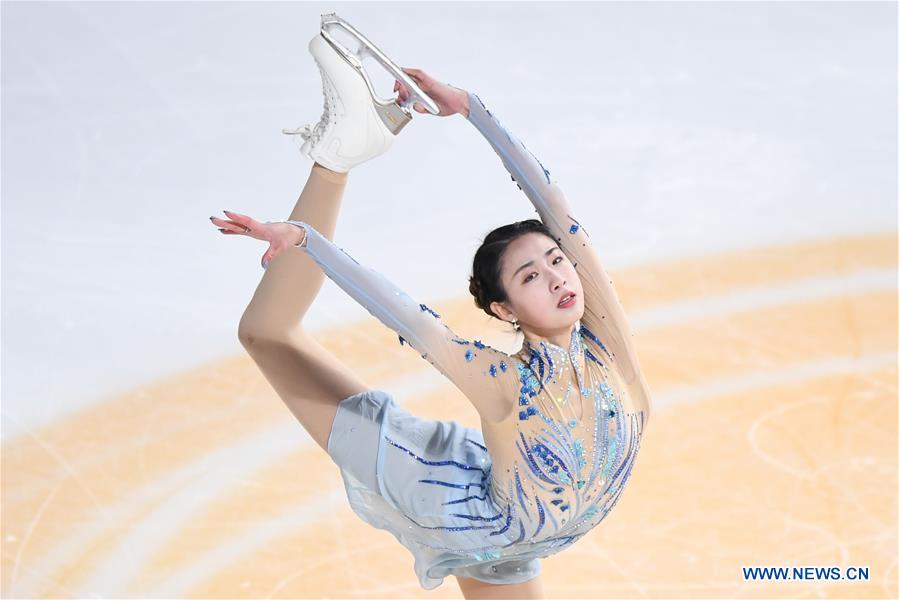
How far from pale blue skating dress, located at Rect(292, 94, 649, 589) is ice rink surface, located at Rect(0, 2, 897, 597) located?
86 centimetres

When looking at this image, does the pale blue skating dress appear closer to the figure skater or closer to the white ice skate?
the figure skater

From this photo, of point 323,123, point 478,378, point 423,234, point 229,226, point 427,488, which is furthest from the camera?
point 423,234

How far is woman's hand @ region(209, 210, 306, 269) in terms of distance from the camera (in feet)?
9.06

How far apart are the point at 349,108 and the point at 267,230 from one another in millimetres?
576

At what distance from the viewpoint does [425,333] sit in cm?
286

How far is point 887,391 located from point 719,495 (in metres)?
0.87

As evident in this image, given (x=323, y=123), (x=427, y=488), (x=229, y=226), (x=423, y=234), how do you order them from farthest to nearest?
1. (x=423, y=234)
2. (x=323, y=123)
3. (x=427, y=488)
4. (x=229, y=226)

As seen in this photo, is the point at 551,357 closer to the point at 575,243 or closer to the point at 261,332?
the point at 575,243

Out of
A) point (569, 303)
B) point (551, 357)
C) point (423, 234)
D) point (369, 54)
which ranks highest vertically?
point (369, 54)

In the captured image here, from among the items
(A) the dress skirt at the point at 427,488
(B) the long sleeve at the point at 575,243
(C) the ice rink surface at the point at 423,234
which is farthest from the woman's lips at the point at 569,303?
(C) the ice rink surface at the point at 423,234

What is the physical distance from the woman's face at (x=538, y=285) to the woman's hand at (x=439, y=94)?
372 millimetres

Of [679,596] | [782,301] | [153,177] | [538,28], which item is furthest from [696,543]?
[538,28]

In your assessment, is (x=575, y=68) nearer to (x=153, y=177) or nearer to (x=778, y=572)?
(x=153, y=177)

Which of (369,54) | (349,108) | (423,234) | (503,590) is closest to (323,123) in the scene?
(349,108)
